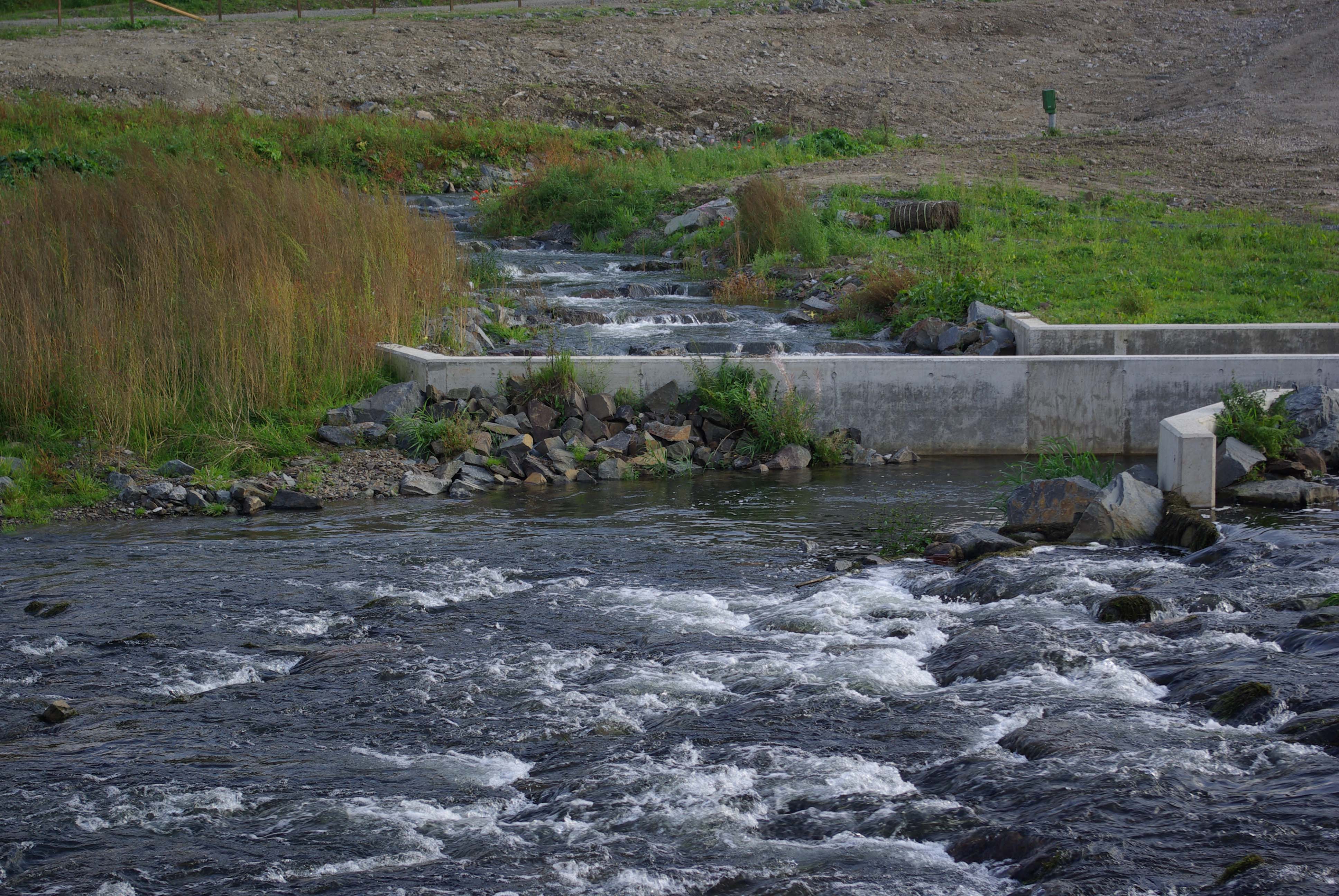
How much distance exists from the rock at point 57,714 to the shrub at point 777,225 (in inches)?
555

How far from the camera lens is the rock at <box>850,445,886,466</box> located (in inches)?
430

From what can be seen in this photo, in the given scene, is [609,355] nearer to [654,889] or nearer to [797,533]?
[797,533]

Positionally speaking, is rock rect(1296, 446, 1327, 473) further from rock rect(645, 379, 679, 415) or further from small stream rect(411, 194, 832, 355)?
rock rect(645, 379, 679, 415)

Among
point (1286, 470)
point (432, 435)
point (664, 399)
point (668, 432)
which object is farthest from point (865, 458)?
point (432, 435)

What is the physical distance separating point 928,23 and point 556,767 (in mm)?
39284

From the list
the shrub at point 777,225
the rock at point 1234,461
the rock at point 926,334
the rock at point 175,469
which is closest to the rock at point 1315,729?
A: the rock at point 1234,461

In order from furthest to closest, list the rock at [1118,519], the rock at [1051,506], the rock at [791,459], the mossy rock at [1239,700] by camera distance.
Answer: the rock at [791,459]
the rock at [1051,506]
the rock at [1118,519]
the mossy rock at [1239,700]

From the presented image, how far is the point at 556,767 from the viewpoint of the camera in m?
4.97

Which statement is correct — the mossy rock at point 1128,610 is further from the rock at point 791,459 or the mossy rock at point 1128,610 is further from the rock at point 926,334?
the rock at point 926,334

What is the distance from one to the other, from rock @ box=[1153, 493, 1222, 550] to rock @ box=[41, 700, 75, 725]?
658cm

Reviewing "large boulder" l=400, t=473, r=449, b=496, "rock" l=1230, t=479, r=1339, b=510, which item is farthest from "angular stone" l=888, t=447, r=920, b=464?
"large boulder" l=400, t=473, r=449, b=496

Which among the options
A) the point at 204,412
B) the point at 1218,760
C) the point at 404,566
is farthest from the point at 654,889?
the point at 204,412

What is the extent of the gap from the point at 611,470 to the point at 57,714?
570cm

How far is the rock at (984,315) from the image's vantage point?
1355 cm
